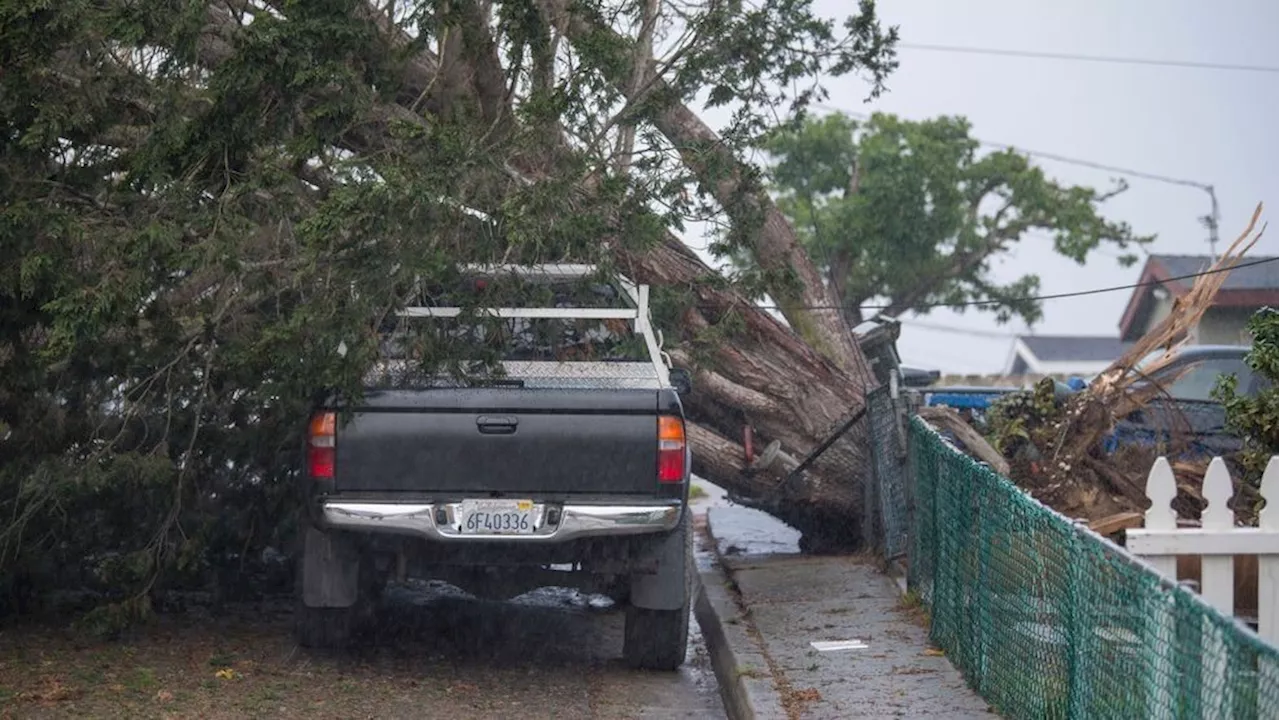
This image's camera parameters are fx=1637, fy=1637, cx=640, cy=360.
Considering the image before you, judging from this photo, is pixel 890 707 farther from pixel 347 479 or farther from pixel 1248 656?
pixel 1248 656

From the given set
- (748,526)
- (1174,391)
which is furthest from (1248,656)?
(1174,391)

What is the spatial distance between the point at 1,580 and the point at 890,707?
4.62 m

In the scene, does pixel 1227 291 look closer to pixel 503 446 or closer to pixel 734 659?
pixel 734 659

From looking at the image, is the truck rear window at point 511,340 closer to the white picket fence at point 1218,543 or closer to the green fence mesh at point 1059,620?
the green fence mesh at point 1059,620

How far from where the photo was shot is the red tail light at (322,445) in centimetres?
763

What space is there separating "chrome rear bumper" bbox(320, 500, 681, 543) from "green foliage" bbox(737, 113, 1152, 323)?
23016 mm

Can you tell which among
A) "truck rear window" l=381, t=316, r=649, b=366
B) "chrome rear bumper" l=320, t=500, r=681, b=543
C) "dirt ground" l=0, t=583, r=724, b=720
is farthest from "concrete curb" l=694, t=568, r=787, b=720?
"truck rear window" l=381, t=316, r=649, b=366

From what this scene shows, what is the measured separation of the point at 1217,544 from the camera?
6.24 m

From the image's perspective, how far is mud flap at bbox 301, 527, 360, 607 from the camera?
7906 mm

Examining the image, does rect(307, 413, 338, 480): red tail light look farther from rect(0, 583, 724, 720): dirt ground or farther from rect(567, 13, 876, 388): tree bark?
rect(567, 13, 876, 388): tree bark

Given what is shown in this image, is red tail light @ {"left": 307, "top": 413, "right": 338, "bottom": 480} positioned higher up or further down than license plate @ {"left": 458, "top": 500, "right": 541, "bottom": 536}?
higher up

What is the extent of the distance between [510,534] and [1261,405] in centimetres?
405

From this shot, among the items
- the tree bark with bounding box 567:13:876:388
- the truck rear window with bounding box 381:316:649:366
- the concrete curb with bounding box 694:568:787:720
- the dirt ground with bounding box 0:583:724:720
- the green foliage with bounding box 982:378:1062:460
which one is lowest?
the dirt ground with bounding box 0:583:724:720

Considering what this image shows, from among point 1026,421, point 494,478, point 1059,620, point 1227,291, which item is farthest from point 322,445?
point 1227,291
